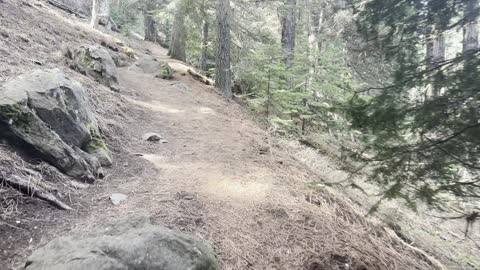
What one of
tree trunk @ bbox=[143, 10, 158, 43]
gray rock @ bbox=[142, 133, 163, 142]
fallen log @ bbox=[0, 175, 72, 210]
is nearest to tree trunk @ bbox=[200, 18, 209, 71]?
tree trunk @ bbox=[143, 10, 158, 43]

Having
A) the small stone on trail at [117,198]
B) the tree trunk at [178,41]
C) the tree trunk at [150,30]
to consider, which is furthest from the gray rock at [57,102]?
the tree trunk at [150,30]

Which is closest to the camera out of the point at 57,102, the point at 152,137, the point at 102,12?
the point at 57,102

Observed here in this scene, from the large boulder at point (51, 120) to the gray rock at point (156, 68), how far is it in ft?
23.2

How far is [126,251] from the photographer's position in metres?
2.46

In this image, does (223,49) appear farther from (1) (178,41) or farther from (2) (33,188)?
(2) (33,188)

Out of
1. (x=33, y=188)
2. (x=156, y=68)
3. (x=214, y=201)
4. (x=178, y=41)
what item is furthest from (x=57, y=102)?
(x=178, y=41)

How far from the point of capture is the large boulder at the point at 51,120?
141 inches

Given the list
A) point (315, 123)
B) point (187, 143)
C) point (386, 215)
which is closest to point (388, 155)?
point (386, 215)

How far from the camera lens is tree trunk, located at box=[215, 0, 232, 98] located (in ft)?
33.7

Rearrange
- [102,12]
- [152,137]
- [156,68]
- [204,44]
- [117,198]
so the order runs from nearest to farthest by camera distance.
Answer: [117,198] → [152,137] → [156,68] → [204,44] → [102,12]

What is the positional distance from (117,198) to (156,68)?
936 centimetres

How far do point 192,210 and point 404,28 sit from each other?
113 inches

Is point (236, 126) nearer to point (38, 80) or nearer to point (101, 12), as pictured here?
point (38, 80)

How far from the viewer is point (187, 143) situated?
6.12 m
